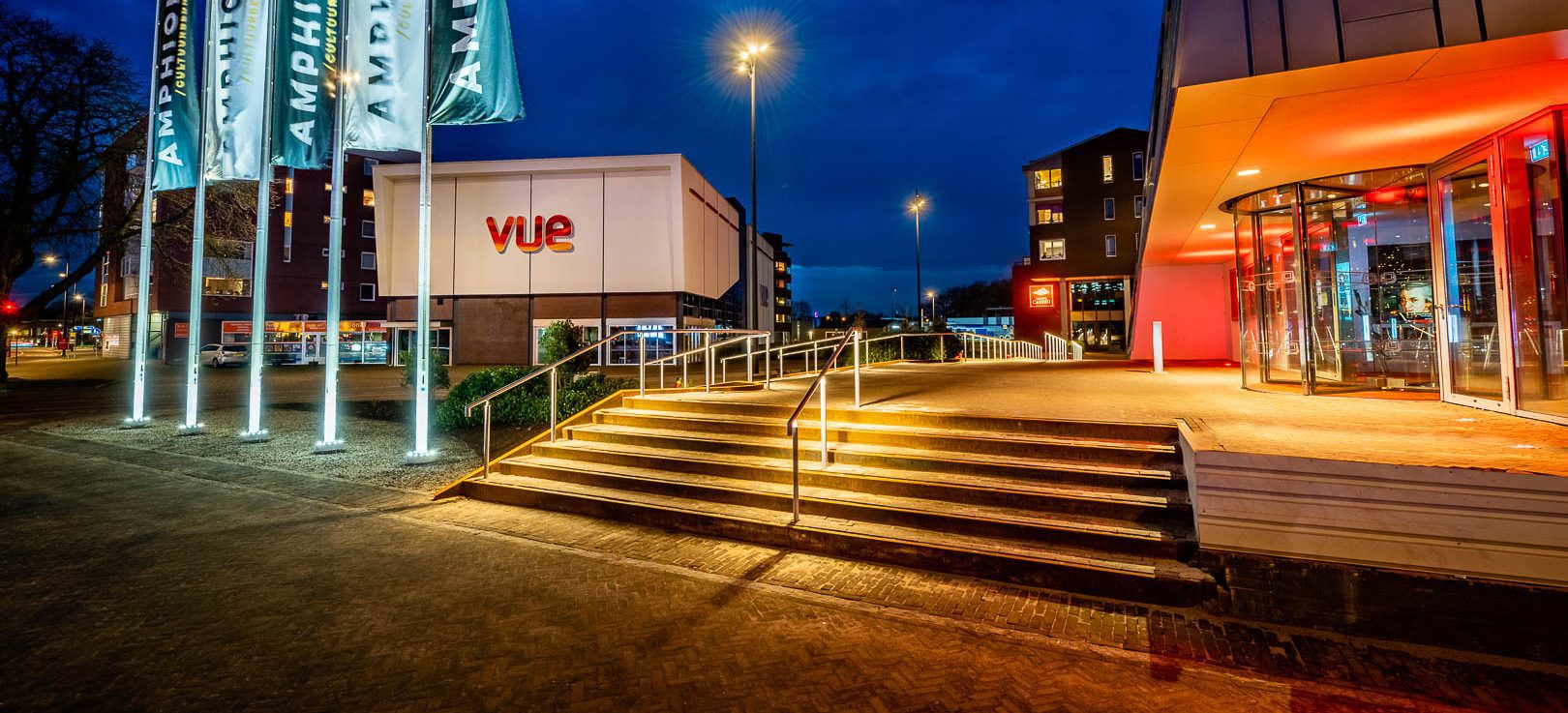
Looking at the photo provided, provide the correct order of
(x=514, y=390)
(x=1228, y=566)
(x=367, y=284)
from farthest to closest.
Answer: (x=367, y=284), (x=514, y=390), (x=1228, y=566)

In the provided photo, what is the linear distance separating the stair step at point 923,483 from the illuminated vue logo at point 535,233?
2528 cm

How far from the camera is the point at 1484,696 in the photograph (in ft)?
9.48

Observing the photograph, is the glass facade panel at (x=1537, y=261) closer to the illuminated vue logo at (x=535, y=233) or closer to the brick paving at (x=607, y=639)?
the brick paving at (x=607, y=639)

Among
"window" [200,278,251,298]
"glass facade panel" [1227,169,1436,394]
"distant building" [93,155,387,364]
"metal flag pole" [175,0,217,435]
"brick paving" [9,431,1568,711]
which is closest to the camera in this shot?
"brick paving" [9,431,1568,711]

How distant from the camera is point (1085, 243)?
115 feet

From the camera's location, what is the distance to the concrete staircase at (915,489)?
428 cm

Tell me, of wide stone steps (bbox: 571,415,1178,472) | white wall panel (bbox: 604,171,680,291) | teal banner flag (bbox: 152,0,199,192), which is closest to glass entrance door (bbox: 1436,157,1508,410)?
wide stone steps (bbox: 571,415,1178,472)

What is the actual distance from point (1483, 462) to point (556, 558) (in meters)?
6.20

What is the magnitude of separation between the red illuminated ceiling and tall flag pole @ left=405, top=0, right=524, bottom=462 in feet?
24.9

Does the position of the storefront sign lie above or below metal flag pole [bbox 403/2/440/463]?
above

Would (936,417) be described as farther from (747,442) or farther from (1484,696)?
(1484,696)

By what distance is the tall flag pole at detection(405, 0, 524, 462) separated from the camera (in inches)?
312

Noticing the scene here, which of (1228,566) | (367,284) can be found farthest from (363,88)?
(367,284)

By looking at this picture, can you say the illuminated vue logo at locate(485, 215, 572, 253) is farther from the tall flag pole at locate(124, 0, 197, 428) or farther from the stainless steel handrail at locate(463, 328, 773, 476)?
the stainless steel handrail at locate(463, 328, 773, 476)
